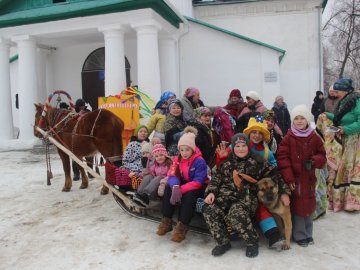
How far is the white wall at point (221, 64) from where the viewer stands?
42.0 feet

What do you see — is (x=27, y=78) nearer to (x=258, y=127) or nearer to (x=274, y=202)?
(x=258, y=127)

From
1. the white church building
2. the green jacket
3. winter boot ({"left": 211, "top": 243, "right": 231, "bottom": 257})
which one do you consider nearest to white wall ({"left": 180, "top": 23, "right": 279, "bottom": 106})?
the white church building

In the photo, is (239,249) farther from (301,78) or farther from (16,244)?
(301,78)

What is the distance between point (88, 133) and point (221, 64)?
7679mm

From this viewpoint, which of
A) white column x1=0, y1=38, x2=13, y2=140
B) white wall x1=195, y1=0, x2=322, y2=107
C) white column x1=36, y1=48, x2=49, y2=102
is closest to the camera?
white column x1=0, y1=38, x2=13, y2=140

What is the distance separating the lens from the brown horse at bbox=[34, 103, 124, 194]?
6320 mm

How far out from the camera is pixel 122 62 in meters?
10.7

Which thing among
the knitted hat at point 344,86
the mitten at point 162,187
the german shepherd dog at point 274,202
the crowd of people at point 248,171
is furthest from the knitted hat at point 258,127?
the knitted hat at point 344,86

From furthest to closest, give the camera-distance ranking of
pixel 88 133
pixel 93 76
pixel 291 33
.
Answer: pixel 291 33
pixel 93 76
pixel 88 133

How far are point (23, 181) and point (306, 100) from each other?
12.3 m

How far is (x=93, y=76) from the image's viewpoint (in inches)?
559

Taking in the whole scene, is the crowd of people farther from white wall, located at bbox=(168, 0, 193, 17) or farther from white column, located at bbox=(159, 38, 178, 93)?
white wall, located at bbox=(168, 0, 193, 17)

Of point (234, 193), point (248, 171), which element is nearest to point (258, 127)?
point (248, 171)

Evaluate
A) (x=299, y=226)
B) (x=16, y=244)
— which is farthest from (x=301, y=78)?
(x=16, y=244)
